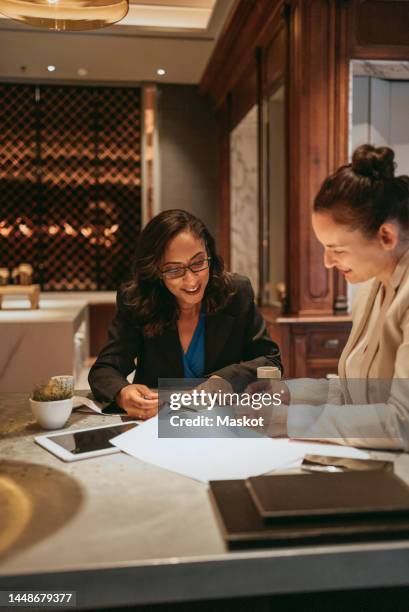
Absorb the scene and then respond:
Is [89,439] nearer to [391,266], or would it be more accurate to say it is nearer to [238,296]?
[391,266]

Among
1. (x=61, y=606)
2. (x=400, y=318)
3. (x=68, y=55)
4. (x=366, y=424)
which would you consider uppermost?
(x=68, y=55)

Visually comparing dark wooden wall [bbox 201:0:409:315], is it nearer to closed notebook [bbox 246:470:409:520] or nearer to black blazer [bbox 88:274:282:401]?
black blazer [bbox 88:274:282:401]

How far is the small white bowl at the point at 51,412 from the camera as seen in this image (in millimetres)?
1329

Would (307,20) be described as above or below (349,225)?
above

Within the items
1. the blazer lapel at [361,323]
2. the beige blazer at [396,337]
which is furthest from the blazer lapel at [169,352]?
the beige blazer at [396,337]

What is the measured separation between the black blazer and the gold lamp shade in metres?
0.96

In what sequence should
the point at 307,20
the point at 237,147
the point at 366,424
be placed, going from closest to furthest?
1. the point at 366,424
2. the point at 307,20
3. the point at 237,147

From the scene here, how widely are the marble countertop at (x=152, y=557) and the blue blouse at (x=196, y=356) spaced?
104 cm

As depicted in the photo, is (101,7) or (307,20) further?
(307,20)

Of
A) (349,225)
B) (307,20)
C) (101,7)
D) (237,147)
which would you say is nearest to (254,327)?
(349,225)

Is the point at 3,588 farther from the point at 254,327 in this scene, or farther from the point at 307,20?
the point at 307,20

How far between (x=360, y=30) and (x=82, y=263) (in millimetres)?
3821

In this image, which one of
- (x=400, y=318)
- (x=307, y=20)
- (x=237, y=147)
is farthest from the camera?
(x=237, y=147)

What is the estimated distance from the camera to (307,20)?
339 cm
